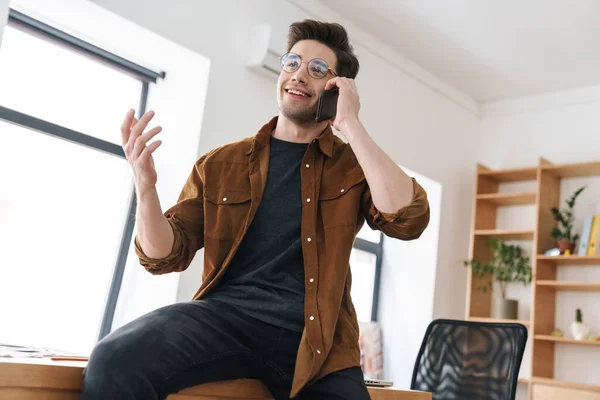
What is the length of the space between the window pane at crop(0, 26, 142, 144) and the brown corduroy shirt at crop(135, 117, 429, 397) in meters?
1.72

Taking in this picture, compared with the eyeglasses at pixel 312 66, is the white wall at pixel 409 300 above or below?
below

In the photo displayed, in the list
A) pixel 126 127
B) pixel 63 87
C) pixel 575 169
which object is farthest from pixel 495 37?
pixel 126 127

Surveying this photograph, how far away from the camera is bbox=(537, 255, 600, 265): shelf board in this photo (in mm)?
4344

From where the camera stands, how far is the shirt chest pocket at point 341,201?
171 centimetres

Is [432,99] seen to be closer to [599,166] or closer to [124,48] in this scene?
[599,166]

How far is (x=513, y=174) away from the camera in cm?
491

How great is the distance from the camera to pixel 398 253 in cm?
514

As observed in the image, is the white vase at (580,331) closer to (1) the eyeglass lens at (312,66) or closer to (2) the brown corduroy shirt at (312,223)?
(2) the brown corduroy shirt at (312,223)

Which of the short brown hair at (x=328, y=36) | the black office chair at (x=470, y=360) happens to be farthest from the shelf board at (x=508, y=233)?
the short brown hair at (x=328, y=36)

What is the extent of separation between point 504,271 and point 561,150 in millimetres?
→ 995

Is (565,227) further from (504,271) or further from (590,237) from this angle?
(504,271)

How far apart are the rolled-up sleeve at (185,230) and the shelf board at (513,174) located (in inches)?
138

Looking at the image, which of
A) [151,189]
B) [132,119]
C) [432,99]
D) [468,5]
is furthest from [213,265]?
[432,99]

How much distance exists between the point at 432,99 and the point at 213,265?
360cm
